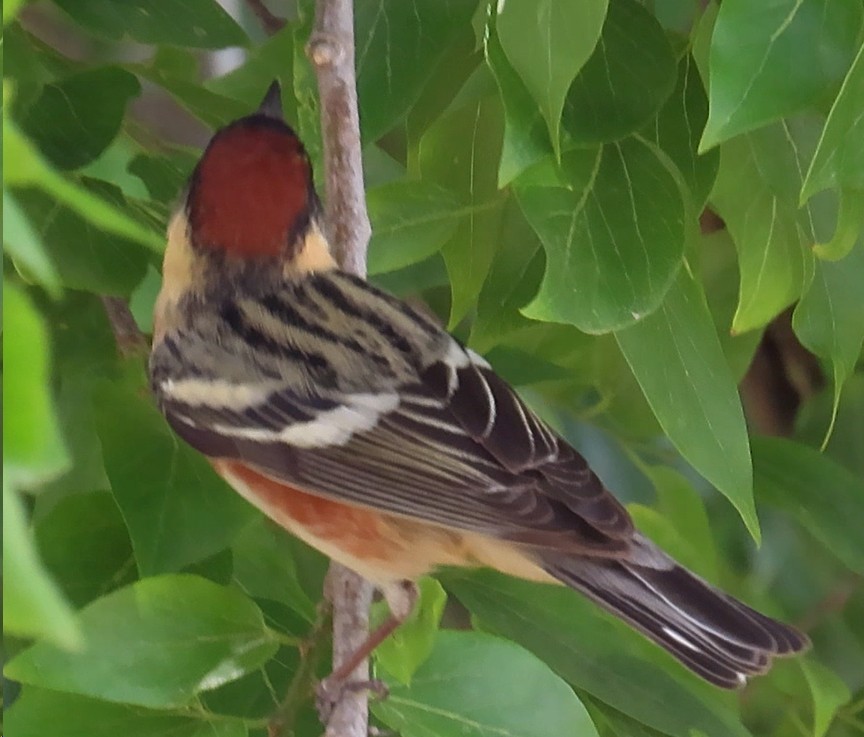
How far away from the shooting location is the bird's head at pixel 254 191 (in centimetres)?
83

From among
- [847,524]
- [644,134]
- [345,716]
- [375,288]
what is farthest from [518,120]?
[847,524]

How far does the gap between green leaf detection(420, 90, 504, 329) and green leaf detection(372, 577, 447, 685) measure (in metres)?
0.24

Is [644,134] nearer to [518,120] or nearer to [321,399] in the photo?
[518,120]

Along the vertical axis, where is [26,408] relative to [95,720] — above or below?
above

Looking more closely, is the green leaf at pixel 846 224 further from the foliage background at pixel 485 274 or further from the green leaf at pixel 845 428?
the green leaf at pixel 845 428

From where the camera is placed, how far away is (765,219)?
83cm

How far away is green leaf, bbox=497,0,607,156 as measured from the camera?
1.99 ft

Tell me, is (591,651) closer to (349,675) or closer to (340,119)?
(349,675)

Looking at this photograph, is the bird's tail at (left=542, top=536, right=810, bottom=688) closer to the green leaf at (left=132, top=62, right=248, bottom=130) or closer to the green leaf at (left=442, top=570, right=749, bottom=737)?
the green leaf at (left=442, top=570, right=749, bottom=737)

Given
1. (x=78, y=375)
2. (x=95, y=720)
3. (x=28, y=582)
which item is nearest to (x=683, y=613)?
(x=95, y=720)

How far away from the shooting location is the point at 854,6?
660mm

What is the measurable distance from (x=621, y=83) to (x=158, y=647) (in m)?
0.48

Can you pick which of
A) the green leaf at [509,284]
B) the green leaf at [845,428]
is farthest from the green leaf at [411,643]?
the green leaf at [845,428]

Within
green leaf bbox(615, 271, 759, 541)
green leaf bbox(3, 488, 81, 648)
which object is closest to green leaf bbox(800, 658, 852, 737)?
green leaf bbox(615, 271, 759, 541)
